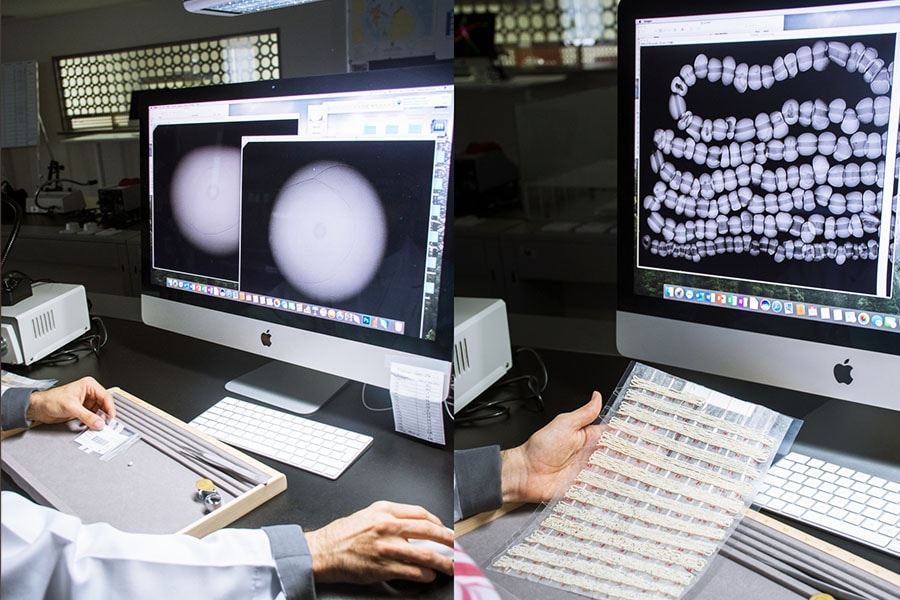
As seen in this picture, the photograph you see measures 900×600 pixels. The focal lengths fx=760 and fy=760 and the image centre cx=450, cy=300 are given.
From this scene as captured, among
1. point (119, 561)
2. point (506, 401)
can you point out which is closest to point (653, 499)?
point (506, 401)

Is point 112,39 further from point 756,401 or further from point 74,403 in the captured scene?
point 756,401

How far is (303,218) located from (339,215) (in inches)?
1.4

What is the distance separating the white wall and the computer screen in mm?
27

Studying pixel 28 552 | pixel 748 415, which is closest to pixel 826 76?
pixel 748 415

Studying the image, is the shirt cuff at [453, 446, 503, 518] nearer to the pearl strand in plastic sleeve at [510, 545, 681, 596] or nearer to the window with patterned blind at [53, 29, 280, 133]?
the pearl strand in plastic sleeve at [510, 545, 681, 596]

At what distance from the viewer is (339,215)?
0.73 m

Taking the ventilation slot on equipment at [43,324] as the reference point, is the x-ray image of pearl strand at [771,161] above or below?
above

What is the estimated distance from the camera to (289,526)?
0.65 meters

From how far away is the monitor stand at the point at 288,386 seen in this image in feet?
2.44

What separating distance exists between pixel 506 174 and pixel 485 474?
60 centimetres

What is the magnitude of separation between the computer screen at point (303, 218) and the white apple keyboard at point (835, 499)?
35cm

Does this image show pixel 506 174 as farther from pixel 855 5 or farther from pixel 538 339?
pixel 855 5

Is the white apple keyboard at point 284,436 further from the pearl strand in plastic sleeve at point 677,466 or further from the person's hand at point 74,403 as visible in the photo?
the pearl strand in plastic sleeve at point 677,466

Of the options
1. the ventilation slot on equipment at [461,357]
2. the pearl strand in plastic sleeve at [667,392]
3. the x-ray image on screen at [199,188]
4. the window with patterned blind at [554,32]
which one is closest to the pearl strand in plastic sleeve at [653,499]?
the pearl strand in plastic sleeve at [667,392]
